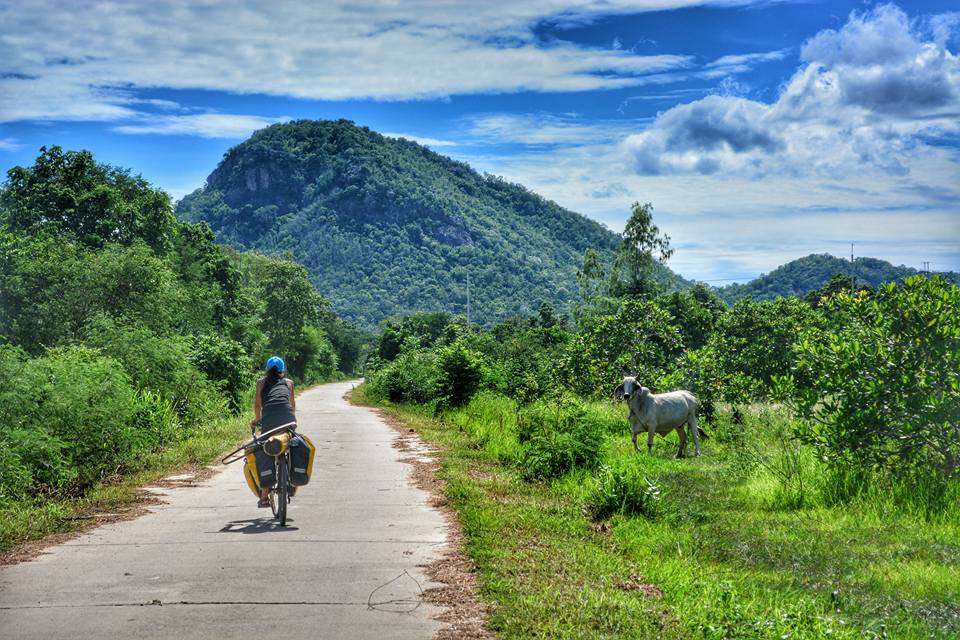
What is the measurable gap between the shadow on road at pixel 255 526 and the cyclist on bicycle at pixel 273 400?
29 cm

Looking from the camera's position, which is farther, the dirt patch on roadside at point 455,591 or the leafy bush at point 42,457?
the leafy bush at point 42,457

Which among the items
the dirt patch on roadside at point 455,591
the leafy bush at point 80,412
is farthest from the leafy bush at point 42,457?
the dirt patch on roadside at point 455,591

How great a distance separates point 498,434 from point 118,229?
122ft

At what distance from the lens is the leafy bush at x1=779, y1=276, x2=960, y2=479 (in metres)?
11.3

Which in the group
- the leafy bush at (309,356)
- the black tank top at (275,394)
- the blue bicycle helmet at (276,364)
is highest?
the blue bicycle helmet at (276,364)

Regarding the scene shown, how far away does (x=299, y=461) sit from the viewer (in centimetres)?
1037

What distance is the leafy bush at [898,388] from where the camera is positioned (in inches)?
444

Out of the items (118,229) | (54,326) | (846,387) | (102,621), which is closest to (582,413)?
(846,387)

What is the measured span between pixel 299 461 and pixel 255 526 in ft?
2.87

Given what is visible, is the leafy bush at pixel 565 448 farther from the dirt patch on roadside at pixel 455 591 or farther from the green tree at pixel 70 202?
the green tree at pixel 70 202

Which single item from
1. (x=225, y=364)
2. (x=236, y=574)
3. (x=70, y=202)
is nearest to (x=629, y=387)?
(x=236, y=574)

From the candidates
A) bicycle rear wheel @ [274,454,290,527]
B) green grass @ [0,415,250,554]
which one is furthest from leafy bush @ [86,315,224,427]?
bicycle rear wheel @ [274,454,290,527]

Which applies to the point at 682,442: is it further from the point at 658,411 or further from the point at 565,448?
the point at 565,448

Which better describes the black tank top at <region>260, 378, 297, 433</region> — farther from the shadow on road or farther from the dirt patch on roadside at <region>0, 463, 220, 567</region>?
the dirt patch on roadside at <region>0, 463, 220, 567</region>
